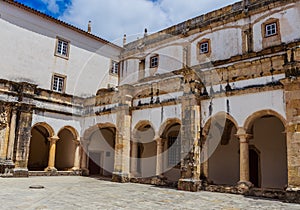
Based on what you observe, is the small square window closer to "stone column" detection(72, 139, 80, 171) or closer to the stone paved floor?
"stone column" detection(72, 139, 80, 171)

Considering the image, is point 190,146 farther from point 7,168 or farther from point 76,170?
point 7,168

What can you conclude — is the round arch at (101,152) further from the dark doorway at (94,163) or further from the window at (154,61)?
the window at (154,61)

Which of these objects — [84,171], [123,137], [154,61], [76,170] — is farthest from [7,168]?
[154,61]

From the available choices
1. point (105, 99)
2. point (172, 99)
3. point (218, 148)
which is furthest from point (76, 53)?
point (218, 148)

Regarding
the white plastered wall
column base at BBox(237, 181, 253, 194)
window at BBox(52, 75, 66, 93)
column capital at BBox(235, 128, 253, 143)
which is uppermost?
the white plastered wall

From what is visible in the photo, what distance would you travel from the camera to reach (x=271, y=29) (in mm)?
14992

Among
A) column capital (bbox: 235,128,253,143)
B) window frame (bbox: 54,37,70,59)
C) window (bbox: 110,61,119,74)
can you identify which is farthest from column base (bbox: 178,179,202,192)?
window (bbox: 110,61,119,74)

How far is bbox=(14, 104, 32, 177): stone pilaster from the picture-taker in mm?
14430

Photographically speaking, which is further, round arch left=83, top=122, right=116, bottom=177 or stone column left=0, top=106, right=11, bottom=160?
round arch left=83, top=122, right=116, bottom=177

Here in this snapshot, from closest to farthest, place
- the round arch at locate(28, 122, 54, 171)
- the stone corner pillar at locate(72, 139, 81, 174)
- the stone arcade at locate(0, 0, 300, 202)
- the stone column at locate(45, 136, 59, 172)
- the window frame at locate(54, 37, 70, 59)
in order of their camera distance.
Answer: the stone arcade at locate(0, 0, 300, 202), the stone column at locate(45, 136, 59, 172), the stone corner pillar at locate(72, 139, 81, 174), the window frame at locate(54, 37, 70, 59), the round arch at locate(28, 122, 54, 171)

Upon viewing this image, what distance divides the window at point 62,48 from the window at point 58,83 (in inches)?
→ 59.9

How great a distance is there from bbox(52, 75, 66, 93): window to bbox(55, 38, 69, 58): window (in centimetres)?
152

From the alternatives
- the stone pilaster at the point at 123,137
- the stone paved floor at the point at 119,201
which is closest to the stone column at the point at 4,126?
the stone paved floor at the point at 119,201

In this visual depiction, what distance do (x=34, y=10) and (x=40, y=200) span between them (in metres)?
13.4
